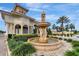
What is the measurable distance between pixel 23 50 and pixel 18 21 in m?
0.60

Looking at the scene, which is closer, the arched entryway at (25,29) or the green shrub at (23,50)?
the green shrub at (23,50)

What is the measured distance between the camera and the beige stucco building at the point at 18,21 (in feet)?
11.3

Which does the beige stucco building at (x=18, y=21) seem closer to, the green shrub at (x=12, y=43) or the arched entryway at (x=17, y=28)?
the arched entryway at (x=17, y=28)

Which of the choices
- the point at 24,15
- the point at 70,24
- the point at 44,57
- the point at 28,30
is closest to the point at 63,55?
the point at 44,57

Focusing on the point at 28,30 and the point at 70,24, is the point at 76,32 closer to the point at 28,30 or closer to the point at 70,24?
the point at 70,24

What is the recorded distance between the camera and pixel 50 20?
3.43 m

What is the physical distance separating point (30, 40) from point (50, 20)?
22.5 inches

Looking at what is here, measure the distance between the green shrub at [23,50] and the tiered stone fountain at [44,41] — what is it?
0.29 feet

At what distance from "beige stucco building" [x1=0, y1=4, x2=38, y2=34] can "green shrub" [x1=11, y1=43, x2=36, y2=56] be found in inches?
11.6

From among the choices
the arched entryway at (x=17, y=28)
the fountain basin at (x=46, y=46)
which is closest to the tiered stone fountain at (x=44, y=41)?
the fountain basin at (x=46, y=46)

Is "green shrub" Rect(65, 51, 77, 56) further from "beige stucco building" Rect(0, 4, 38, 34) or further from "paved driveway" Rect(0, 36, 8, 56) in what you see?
"paved driveway" Rect(0, 36, 8, 56)

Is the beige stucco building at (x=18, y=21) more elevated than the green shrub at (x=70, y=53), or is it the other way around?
the beige stucco building at (x=18, y=21)

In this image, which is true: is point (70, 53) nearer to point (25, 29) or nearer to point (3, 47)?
point (25, 29)

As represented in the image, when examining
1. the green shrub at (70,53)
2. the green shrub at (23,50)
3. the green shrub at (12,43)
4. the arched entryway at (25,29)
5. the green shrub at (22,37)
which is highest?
the arched entryway at (25,29)
